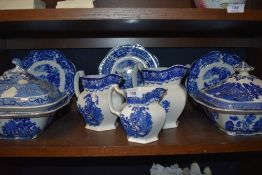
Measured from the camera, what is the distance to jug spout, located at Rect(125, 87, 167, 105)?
→ 631 mm

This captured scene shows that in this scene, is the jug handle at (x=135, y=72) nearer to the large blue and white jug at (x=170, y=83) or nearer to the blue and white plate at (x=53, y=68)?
the large blue and white jug at (x=170, y=83)

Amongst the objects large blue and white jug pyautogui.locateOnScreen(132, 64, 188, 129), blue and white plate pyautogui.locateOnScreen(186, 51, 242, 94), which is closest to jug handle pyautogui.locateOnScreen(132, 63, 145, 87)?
large blue and white jug pyautogui.locateOnScreen(132, 64, 188, 129)

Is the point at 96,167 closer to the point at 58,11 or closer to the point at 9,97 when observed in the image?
the point at 9,97

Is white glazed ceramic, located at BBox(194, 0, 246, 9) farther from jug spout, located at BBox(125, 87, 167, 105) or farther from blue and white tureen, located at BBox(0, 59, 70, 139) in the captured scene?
blue and white tureen, located at BBox(0, 59, 70, 139)

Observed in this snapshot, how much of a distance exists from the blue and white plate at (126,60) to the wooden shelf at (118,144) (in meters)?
0.21

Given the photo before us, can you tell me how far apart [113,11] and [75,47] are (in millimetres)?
356

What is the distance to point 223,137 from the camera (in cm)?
67

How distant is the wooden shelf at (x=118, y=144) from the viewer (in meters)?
0.62

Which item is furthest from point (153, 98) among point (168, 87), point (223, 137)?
point (223, 137)

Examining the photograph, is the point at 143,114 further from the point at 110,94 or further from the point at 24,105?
the point at 24,105

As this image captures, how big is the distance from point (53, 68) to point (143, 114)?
37 centimetres

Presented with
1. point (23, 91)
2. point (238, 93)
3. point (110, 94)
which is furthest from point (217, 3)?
point (23, 91)

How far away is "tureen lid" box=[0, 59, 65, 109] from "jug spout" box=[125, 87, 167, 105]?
18 cm

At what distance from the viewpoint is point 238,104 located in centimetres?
64
